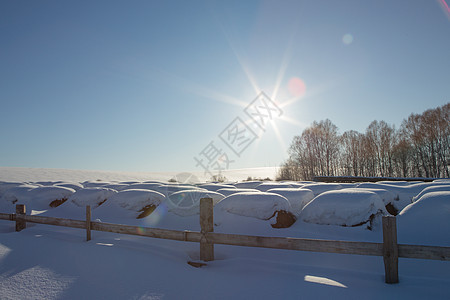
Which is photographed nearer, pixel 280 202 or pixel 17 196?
pixel 280 202

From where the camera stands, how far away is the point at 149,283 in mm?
3762

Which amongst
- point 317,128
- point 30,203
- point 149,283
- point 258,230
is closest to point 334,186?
point 258,230

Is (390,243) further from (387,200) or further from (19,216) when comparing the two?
(19,216)

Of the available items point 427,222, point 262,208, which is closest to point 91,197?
point 262,208

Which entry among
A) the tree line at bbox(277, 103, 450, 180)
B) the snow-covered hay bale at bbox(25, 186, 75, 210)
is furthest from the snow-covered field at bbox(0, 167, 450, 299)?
the tree line at bbox(277, 103, 450, 180)

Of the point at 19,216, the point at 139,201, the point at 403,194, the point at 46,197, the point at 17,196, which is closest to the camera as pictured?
the point at 19,216

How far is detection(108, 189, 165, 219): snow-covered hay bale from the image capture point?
8.86m

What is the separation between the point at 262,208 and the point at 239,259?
7.00 feet

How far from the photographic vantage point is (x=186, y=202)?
27.1 ft

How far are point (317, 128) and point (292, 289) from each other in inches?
1269

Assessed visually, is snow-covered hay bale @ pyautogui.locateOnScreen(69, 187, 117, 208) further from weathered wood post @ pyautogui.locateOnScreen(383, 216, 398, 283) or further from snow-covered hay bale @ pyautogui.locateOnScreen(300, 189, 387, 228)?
weathered wood post @ pyautogui.locateOnScreen(383, 216, 398, 283)

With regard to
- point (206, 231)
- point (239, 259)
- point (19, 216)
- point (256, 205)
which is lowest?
point (239, 259)

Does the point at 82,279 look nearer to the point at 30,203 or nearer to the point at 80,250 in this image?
the point at 80,250

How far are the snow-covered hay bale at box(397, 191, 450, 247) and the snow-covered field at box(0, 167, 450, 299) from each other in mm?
17
